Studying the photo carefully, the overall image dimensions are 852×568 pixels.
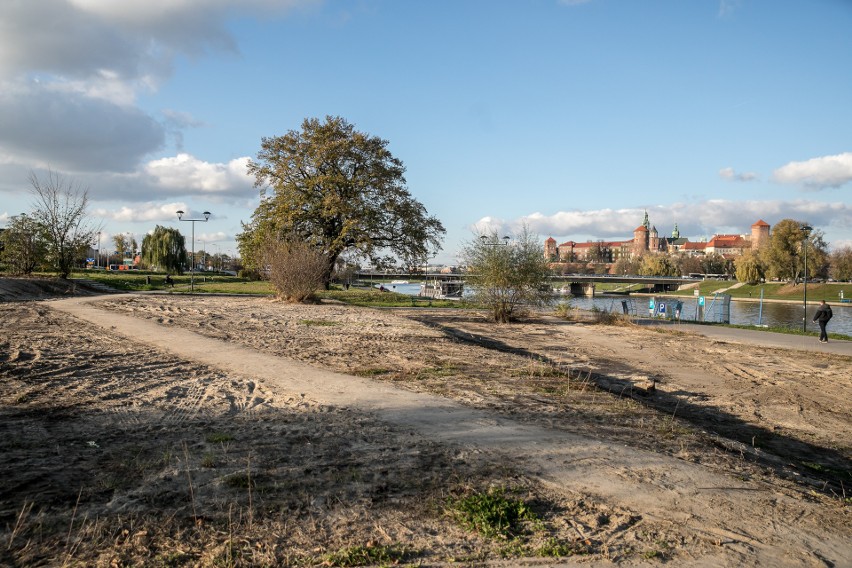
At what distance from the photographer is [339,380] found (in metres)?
9.55

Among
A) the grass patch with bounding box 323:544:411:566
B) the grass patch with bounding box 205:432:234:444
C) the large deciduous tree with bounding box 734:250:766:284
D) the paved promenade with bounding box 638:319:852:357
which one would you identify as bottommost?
the paved promenade with bounding box 638:319:852:357

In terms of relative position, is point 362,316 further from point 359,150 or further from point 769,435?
point 359,150

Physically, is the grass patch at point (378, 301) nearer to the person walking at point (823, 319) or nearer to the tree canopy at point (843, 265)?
the person walking at point (823, 319)

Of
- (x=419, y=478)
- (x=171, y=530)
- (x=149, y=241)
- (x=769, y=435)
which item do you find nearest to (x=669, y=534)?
(x=419, y=478)

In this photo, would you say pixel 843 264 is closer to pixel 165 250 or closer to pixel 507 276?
pixel 507 276

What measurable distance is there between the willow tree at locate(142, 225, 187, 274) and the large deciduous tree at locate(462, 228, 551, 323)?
5419cm

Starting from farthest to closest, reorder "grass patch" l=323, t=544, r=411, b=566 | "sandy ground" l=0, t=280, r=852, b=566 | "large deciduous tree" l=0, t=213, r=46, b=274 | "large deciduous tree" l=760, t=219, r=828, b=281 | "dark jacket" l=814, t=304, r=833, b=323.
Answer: "large deciduous tree" l=760, t=219, r=828, b=281 → "large deciduous tree" l=0, t=213, r=46, b=274 → "dark jacket" l=814, t=304, r=833, b=323 → "sandy ground" l=0, t=280, r=852, b=566 → "grass patch" l=323, t=544, r=411, b=566

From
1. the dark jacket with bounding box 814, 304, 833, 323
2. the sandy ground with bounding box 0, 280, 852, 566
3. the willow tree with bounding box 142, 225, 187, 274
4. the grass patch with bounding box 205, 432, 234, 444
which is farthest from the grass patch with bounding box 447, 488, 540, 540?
the willow tree with bounding box 142, 225, 187, 274

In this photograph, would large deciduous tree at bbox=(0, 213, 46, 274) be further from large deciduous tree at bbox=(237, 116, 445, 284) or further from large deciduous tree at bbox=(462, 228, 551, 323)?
large deciduous tree at bbox=(462, 228, 551, 323)

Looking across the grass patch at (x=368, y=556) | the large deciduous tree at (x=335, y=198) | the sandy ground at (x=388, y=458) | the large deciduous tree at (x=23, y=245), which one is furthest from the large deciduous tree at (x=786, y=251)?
the grass patch at (x=368, y=556)

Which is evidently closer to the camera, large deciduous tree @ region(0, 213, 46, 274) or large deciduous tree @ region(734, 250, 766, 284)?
large deciduous tree @ region(0, 213, 46, 274)

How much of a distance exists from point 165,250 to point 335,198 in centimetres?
4104

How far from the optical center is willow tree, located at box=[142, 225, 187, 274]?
68569mm

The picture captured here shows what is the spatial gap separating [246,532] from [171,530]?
1.74 ft
